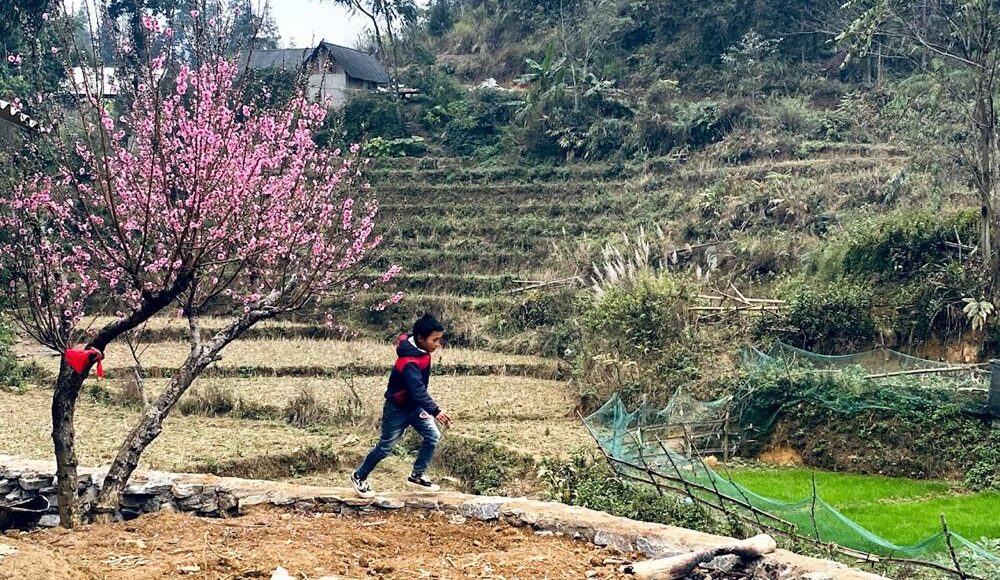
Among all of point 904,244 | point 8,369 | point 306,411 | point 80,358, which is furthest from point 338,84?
point 80,358

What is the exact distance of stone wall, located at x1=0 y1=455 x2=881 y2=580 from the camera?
6152 millimetres

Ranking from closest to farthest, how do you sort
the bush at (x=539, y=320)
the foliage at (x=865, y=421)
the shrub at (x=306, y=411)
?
1. the foliage at (x=865, y=421)
2. the shrub at (x=306, y=411)
3. the bush at (x=539, y=320)

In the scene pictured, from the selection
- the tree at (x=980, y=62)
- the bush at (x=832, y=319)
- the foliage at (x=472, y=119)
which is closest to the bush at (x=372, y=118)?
the foliage at (x=472, y=119)

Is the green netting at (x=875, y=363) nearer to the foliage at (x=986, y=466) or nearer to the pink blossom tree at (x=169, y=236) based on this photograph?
the foliage at (x=986, y=466)

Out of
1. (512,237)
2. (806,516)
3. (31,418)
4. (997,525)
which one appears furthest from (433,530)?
(512,237)

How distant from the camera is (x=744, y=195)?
23703 mm

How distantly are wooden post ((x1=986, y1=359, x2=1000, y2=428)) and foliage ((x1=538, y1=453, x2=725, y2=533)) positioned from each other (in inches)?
203

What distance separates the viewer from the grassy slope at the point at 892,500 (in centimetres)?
953

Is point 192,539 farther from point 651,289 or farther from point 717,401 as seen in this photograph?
point 651,289

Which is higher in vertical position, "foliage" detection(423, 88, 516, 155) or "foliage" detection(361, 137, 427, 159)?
"foliage" detection(423, 88, 516, 155)

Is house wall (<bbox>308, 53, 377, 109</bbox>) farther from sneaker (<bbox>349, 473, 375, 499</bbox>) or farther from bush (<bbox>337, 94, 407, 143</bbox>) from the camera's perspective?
sneaker (<bbox>349, 473, 375, 499</bbox>)

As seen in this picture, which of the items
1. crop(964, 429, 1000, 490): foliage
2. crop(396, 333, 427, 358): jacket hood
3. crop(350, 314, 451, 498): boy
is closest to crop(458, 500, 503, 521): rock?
crop(350, 314, 451, 498): boy

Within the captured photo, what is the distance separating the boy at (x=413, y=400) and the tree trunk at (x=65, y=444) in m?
1.97

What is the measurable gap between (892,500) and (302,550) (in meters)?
7.27
